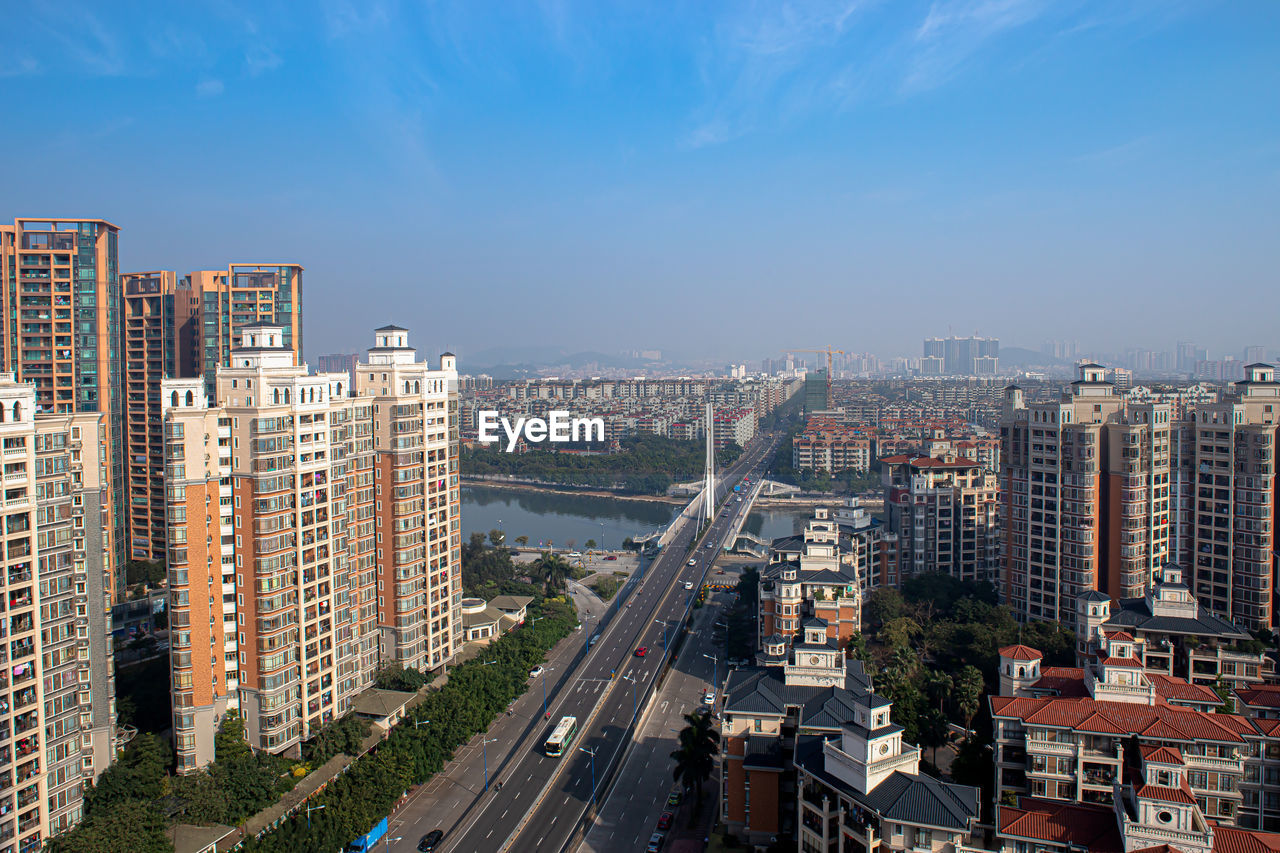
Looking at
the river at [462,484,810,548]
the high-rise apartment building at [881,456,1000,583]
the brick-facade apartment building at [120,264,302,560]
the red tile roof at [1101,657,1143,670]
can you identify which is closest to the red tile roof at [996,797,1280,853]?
the red tile roof at [1101,657,1143,670]

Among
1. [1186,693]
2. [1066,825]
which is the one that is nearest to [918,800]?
[1066,825]

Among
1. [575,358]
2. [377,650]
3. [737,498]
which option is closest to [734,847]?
[377,650]

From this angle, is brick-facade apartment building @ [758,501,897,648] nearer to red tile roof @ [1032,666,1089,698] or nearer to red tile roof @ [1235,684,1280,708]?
red tile roof @ [1032,666,1089,698]

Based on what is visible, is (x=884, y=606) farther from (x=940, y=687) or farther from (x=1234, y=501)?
(x=1234, y=501)

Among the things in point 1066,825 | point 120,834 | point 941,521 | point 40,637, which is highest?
point 40,637

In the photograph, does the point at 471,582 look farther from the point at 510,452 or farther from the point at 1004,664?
the point at 510,452
